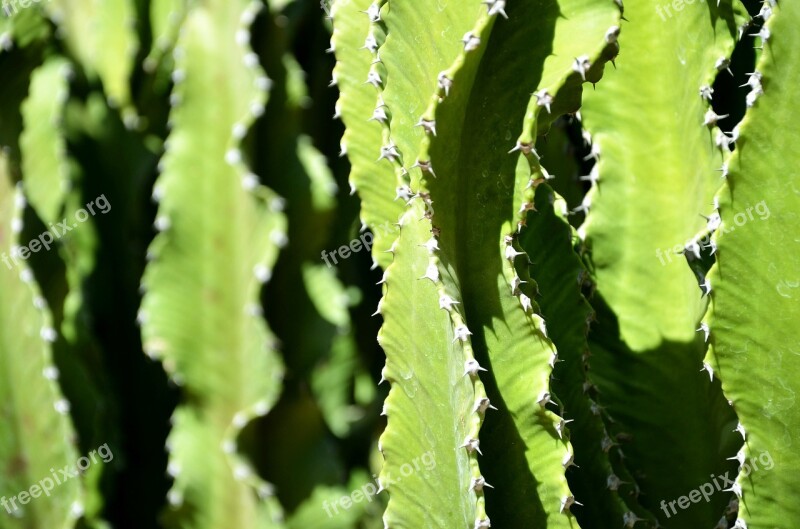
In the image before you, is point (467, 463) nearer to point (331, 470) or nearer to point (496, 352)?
point (496, 352)

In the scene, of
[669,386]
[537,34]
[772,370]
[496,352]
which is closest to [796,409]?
[772,370]

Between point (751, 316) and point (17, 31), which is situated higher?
point (17, 31)

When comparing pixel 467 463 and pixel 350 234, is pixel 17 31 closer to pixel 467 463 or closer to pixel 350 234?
pixel 350 234

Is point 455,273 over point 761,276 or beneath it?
over

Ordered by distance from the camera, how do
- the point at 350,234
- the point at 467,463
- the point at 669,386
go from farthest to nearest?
the point at 350,234
the point at 669,386
the point at 467,463

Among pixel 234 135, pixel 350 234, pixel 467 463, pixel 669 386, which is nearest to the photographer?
pixel 467 463

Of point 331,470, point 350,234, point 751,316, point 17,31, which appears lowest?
point 751,316

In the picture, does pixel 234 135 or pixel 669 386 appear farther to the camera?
pixel 234 135
